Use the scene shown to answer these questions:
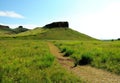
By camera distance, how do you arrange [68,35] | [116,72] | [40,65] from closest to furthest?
1. [116,72]
2. [40,65]
3. [68,35]

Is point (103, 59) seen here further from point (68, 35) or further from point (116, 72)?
point (68, 35)

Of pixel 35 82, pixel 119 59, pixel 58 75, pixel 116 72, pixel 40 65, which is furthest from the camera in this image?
pixel 119 59

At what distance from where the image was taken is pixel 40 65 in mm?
16688

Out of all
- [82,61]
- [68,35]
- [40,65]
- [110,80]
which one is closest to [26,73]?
[40,65]

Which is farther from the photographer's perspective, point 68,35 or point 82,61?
point 68,35

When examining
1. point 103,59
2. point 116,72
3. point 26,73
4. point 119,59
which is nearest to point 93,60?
point 103,59

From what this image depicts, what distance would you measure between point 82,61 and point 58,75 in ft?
26.8

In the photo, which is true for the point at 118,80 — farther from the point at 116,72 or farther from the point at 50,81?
the point at 50,81

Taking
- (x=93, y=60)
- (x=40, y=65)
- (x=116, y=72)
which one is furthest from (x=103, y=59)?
(x=40, y=65)

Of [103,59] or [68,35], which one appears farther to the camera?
[68,35]

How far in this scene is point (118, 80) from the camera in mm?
13148

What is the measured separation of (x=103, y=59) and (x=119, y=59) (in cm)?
155

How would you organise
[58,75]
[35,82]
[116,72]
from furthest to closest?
[116,72] < [58,75] < [35,82]

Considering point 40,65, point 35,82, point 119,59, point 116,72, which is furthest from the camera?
point 119,59
